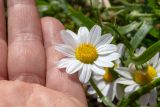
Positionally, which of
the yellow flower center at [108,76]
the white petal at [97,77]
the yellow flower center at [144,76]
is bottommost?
the white petal at [97,77]

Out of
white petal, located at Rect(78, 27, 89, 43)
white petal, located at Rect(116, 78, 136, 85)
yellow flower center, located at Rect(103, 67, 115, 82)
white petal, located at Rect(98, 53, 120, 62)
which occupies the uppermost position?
white petal, located at Rect(78, 27, 89, 43)

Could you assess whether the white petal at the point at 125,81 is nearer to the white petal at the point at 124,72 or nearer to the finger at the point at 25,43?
the white petal at the point at 124,72

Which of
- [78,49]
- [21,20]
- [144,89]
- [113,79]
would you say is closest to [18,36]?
[21,20]

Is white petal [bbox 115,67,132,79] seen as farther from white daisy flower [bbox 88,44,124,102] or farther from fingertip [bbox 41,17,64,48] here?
fingertip [bbox 41,17,64,48]

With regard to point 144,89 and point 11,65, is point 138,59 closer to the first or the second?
point 144,89

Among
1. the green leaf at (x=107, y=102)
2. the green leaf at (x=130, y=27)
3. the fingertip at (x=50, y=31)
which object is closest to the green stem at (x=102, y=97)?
the green leaf at (x=107, y=102)

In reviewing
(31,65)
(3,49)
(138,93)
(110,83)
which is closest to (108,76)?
(110,83)

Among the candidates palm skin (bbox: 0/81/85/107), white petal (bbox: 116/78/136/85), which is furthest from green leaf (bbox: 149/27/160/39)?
palm skin (bbox: 0/81/85/107)
